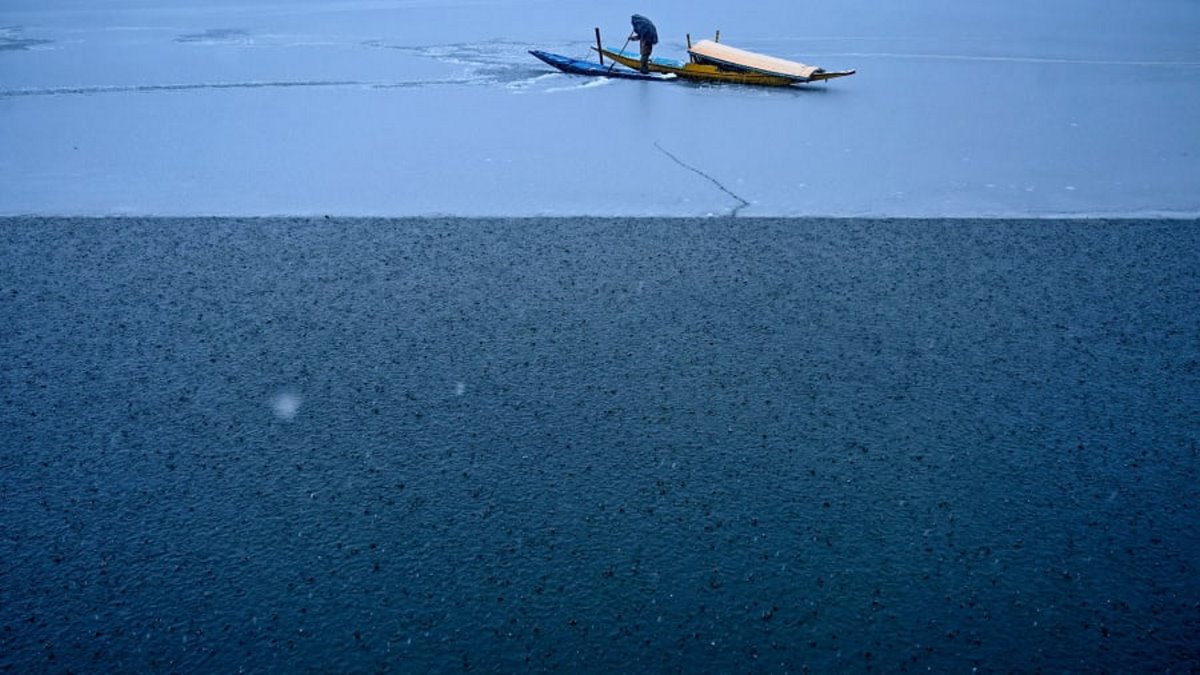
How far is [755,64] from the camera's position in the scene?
370 inches

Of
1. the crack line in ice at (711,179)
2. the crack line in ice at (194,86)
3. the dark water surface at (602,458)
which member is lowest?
the dark water surface at (602,458)

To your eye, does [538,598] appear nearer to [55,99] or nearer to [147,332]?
[147,332]

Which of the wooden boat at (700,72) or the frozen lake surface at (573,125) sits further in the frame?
the wooden boat at (700,72)

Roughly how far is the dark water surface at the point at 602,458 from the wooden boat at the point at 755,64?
5.34 meters

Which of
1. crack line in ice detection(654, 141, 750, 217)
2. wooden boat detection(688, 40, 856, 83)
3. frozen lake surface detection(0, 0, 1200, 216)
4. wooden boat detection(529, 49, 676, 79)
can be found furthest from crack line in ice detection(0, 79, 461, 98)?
crack line in ice detection(654, 141, 750, 217)

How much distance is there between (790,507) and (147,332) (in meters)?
2.77

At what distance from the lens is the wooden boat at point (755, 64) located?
903 centimetres

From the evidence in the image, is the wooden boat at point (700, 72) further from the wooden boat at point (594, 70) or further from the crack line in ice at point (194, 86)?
the crack line in ice at point (194, 86)

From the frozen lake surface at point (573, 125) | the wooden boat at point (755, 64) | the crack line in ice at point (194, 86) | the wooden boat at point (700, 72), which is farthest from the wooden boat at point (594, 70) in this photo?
the crack line in ice at point (194, 86)

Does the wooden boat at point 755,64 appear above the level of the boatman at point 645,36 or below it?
below

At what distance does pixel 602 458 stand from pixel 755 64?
7897 mm

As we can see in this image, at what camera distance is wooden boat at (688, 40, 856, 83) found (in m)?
9.03

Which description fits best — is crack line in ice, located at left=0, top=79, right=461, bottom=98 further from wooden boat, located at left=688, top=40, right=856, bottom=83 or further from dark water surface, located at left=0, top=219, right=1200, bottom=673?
dark water surface, located at left=0, top=219, right=1200, bottom=673

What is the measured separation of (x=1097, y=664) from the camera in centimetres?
189
